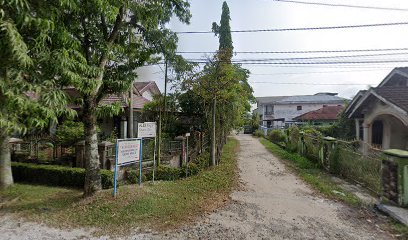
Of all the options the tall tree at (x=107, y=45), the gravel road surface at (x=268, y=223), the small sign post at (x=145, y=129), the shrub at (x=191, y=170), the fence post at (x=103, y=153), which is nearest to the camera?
the gravel road surface at (x=268, y=223)

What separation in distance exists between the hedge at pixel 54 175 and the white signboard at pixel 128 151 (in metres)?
1.62

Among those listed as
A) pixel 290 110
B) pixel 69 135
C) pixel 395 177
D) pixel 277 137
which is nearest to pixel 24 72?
pixel 69 135

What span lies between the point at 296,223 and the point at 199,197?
8.64 feet

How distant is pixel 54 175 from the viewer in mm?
8750

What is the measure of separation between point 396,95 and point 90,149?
1321 cm

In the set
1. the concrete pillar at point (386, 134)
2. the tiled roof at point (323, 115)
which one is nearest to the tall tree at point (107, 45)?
the concrete pillar at point (386, 134)

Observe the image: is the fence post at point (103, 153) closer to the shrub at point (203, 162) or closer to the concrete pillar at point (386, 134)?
the shrub at point (203, 162)

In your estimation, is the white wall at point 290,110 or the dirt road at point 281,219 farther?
the white wall at point 290,110

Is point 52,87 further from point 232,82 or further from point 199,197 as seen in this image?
point 232,82

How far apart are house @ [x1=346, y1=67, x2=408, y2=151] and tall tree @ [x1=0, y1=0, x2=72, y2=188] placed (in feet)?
39.6

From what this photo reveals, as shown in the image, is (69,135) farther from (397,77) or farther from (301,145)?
(397,77)

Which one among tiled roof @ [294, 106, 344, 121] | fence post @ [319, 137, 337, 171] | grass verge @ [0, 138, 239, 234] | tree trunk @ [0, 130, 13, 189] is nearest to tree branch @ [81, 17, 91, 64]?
grass verge @ [0, 138, 239, 234]

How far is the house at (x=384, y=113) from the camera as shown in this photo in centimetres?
1129

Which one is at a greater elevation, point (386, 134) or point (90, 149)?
point (386, 134)
